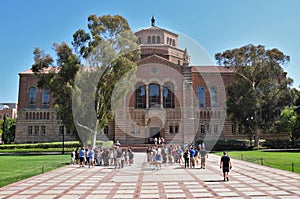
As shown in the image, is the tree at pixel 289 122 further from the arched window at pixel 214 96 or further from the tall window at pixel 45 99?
the tall window at pixel 45 99

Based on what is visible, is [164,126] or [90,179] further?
[164,126]

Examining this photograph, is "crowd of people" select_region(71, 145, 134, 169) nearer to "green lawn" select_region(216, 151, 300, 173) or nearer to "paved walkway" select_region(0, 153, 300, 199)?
"paved walkway" select_region(0, 153, 300, 199)

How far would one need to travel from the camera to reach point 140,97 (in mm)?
51156

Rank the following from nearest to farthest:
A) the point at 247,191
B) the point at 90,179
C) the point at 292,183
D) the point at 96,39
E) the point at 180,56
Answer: the point at 247,191
the point at 292,183
the point at 90,179
the point at 96,39
the point at 180,56

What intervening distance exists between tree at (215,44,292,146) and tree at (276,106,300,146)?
99cm

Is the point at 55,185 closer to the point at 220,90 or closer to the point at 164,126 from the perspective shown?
the point at 164,126

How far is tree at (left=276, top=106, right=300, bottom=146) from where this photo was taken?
41562 mm

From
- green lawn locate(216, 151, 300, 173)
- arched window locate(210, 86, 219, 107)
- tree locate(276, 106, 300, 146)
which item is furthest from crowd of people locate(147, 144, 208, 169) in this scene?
arched window locate(210, 86, 219, 107)

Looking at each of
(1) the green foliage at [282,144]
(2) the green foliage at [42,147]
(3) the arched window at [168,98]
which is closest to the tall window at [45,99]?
(2) the green foliage at [42,147]

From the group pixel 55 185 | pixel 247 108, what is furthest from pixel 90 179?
pixel 247 108

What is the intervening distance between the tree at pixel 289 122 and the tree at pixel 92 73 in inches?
986

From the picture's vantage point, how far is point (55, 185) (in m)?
14.3

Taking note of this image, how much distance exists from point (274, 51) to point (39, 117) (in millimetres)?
46488

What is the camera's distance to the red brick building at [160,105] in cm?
4969
